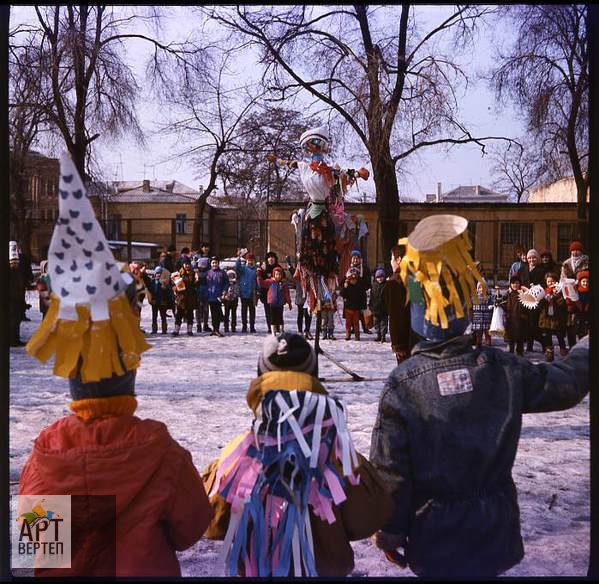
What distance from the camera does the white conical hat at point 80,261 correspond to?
6.85 feet

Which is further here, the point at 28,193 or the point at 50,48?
the point at 28,193

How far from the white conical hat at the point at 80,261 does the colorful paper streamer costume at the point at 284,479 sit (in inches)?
24.7

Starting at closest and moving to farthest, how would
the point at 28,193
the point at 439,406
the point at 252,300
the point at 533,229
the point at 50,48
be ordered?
the point at 439,406 < the point at 50,48 < the point at 252,300 < the point at 28,193 < the point at 533,229

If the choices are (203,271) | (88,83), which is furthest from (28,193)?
(88,83)

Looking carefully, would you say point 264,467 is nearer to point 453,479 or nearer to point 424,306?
point 453,479

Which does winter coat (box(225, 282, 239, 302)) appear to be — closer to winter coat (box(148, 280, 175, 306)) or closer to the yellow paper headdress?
winter coat (box(148, 280, 175, 306))

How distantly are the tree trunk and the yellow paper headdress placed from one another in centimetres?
998

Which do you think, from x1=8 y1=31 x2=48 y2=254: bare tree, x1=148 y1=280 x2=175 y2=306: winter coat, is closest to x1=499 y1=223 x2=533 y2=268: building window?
x1=148 y1=280 x2=175 y2=306: winter coat

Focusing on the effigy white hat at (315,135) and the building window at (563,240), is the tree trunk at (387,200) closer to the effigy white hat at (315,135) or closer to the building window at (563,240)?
the effigy white hat at (315,135)

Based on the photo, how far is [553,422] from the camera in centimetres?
618

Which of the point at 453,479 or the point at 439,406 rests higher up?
the point at 439,406

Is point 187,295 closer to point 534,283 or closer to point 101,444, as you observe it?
point 534,283

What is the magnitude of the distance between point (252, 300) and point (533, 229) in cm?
1730

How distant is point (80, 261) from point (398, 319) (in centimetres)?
516
